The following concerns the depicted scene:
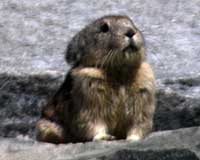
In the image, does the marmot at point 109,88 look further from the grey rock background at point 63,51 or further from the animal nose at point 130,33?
the grey rock background at point 63,51

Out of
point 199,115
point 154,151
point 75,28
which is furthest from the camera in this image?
point 75,28

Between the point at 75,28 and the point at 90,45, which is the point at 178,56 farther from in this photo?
the point at 90,45

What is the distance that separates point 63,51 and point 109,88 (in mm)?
2089

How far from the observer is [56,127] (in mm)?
8375

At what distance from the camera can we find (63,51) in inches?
396

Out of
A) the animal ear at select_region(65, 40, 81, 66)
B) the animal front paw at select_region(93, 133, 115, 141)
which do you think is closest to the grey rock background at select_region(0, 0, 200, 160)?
the animal front paw at select_region(93, 133, 115, 141)

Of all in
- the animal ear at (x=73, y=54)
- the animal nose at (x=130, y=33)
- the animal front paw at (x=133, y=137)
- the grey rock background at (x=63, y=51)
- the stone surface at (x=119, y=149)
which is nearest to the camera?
the stone surface at (x=119, y=149)

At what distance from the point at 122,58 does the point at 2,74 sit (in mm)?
1843

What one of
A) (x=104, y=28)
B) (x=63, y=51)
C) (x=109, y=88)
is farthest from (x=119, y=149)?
(x=63, y=51)

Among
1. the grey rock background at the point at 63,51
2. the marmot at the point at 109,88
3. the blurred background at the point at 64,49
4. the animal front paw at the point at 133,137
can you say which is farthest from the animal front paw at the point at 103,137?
the blurred background at the point at 64,49

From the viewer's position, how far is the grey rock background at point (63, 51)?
9.17 m

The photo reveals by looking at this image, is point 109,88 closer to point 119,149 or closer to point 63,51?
point 119,149

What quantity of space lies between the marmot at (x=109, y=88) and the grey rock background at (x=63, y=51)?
0.42 meters

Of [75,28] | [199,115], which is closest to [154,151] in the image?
[199,115]
